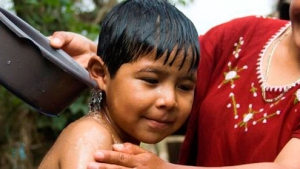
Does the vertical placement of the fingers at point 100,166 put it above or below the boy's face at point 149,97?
below

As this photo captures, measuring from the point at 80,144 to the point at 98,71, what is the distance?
28 cm

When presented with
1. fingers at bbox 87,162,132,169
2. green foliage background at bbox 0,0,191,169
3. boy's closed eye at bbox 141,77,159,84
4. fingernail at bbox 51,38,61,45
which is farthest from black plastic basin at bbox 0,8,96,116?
green foliage background at bbox 0,0,191,169

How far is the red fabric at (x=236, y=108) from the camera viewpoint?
201cm

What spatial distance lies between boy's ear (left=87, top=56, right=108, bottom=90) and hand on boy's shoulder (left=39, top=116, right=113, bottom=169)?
117 millimetres

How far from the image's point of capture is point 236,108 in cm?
214

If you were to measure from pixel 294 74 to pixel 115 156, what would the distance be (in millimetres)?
800

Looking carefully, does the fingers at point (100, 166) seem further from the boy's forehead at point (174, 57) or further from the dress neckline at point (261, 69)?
the dress neckline at point (261, 69)

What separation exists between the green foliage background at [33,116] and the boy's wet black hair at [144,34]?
179 cm

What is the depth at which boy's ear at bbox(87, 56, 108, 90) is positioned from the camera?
5.97 ft

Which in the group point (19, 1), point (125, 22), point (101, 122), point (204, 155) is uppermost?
point (125, 22)

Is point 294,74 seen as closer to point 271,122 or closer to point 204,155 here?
point 271,122

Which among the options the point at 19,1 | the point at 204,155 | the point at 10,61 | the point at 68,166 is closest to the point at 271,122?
the point at 204,155

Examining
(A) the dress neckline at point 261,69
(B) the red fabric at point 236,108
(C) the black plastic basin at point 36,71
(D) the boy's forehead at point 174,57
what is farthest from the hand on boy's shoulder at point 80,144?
(A) the dress neckline at point 261,69

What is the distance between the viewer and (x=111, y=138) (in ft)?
5.72
